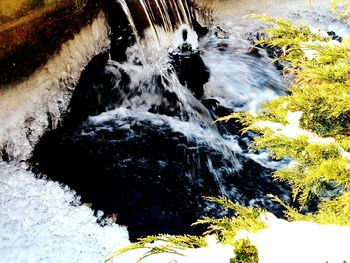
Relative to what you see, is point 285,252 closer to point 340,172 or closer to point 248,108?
point 340,172

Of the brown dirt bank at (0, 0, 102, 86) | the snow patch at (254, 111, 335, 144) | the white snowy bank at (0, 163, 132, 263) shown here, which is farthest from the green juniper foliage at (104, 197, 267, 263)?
the brown dirt bank at (0, 0, 102, 86)

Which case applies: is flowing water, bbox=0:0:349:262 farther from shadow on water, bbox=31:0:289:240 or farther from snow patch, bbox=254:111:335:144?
snow patch, bbox=254:111:335:144

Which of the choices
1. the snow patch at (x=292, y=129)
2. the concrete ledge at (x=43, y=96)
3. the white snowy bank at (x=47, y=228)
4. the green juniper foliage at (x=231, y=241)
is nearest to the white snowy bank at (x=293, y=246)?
the green juniper foliage at (x=231, y=241)

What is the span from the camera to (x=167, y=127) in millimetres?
6020

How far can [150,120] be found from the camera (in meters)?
6.16

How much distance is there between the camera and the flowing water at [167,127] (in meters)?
4.82

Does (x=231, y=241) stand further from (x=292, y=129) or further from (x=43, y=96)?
(x=43, y=96)

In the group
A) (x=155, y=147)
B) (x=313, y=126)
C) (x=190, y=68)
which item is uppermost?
(x=313, y=126)

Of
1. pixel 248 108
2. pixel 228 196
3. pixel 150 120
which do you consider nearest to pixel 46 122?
pixel 150 120

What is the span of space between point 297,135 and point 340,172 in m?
0.41

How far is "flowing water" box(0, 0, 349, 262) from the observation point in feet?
15.8

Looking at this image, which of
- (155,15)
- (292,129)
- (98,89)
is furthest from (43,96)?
(292,129)

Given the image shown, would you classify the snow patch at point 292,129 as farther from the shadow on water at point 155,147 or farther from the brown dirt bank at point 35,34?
the brown dirt bank at point 35,34

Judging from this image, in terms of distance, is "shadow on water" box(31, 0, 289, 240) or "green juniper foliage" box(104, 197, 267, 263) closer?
"green juniper foliage" box(104, 197, 267, 263)
